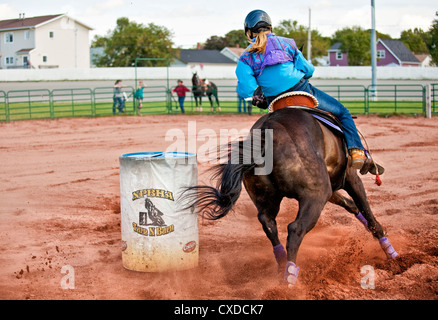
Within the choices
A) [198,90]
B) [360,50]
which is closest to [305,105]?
[198,90]

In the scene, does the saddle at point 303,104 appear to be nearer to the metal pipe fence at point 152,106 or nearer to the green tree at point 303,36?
the metal pipe fence at point 152,106

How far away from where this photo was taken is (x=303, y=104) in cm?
463

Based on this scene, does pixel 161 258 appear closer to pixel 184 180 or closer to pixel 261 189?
pixel 184 180

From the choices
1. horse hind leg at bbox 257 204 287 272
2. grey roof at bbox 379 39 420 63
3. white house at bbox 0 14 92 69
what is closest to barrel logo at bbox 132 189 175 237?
horse hind leg at bbox 257 204 287 272

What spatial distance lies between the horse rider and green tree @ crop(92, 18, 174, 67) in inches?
2159

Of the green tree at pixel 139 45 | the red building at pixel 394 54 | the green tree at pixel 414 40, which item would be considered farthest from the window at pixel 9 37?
the green tree at pixel 414 40

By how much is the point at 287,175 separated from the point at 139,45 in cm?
5709

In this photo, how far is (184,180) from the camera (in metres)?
4.70

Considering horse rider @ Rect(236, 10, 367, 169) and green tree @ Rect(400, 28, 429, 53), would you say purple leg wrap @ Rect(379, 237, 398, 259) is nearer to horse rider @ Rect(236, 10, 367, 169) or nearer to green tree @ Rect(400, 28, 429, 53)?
horse rider @ Rect(236, 10, 367, 169)

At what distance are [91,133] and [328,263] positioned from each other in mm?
13602
